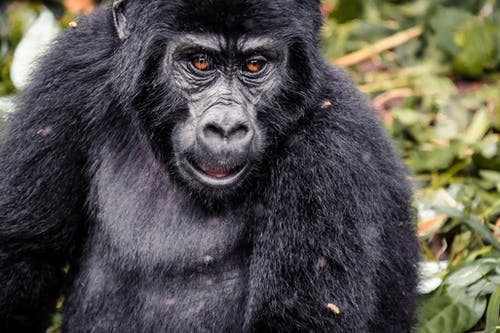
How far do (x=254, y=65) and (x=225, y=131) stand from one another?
1.61 feet

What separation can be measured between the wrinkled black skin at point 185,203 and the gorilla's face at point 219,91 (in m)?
0.05

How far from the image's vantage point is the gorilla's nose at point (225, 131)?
17.2 ft

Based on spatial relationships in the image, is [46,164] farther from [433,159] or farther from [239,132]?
[433,159]

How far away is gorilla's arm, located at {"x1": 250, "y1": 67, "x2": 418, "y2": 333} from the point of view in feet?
17.7

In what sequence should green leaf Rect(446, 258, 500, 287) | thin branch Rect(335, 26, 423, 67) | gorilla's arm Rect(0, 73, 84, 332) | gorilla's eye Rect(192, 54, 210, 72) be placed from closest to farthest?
gorilla's eye Rect(192, 54, 210, 72), gorilla's arm Rect(0, 73, 84, 332), green leaf Rect(446, 258, 500, 287), thin branch Rect(335, 26, 423, 67)

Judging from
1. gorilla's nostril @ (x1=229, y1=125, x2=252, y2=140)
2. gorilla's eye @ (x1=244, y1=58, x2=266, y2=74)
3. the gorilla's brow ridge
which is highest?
the gorilla's brow ridge

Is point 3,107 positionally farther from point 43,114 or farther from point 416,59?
point 416,59

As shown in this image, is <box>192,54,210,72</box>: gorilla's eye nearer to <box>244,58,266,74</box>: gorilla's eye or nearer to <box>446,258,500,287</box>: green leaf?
<box>244,58,266,74</box>: gorilla's eye

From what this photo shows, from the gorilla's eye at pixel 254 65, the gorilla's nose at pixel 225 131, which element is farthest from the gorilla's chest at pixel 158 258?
the gorilla's eye at pixel 254 65

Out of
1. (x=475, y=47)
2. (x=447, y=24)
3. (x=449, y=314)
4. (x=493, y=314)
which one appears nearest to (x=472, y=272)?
(x=449, y=314)

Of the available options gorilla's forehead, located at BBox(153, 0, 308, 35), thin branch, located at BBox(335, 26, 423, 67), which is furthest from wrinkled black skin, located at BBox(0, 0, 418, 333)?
thin branch, located at BBox(335, 26, 423, 67)

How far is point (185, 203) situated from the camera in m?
5.83

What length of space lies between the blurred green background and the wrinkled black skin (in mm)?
641

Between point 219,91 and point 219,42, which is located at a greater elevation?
point 219,42
